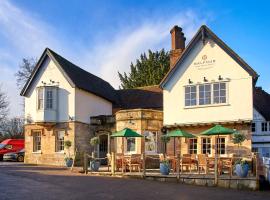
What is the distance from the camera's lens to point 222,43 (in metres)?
26.9

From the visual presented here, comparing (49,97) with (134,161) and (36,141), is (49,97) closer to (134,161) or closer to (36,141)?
(36,141)

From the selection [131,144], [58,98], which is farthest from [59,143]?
[131,144]

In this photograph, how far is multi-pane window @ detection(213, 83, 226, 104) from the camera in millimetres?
26830

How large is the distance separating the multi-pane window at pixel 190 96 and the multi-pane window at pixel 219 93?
1.40m

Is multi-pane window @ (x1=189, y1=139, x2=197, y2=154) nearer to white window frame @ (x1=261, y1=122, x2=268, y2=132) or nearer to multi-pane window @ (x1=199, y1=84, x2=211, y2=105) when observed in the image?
multi-pane window @ (x1=199, y1=84, x2=211, y2=105)

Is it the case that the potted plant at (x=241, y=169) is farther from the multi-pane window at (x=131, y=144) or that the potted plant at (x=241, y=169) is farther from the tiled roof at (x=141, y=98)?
the tiled roof at (x=141, y=98)

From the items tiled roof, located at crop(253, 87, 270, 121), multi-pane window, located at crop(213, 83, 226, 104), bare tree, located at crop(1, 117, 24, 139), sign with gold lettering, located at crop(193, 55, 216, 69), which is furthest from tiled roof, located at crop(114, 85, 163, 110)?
bare tree, located at crop(1, 117, 24, 139)

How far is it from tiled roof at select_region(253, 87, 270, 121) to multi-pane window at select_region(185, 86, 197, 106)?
809 inches

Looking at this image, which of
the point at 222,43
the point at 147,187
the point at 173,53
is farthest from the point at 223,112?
the point at 147,187

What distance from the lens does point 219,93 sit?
88.5 feet

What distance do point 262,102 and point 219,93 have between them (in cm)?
2293

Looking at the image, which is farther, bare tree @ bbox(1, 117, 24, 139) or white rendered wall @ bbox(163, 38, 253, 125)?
bare tree @ bbox(1, 117, 24, 139)

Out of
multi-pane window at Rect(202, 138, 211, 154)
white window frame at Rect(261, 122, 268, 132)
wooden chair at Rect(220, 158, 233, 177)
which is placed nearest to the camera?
A: wooden chair at Rect(220, 158, 233, 177)

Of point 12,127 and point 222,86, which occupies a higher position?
point 222,86
